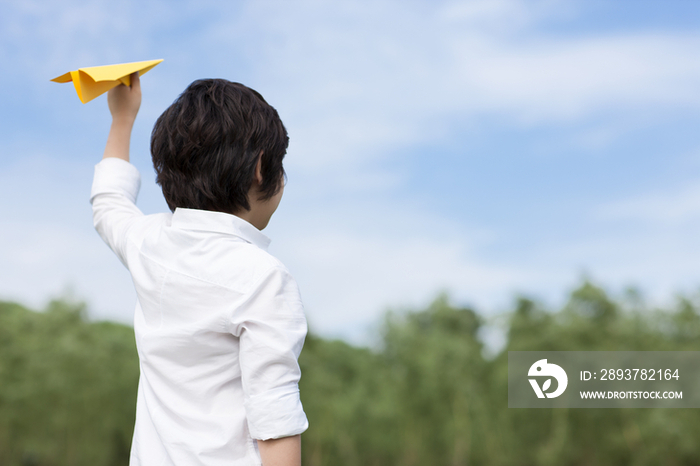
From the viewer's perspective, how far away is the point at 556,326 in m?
4.37

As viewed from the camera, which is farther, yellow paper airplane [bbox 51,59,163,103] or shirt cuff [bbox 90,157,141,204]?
shirt cuff [bbox 90,157,141,204]

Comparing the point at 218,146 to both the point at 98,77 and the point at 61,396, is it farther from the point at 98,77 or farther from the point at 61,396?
the point at 61,396

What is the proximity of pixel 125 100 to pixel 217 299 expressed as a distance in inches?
21.1

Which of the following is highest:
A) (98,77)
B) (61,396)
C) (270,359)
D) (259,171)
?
(98,77)

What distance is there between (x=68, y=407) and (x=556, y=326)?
12.8ft

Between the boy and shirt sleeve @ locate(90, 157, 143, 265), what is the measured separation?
0.08 metres

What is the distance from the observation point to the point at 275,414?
687 millimetres

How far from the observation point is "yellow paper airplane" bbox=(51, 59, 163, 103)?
0.90 metres

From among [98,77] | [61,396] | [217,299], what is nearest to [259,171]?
[217,299]

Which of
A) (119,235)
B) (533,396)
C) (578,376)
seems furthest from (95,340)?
(119,235)

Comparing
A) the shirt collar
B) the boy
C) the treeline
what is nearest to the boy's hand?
the boy

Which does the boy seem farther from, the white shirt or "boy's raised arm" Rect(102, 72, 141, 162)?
"boy's raised arm" Rect(102, 72, 141, 162)

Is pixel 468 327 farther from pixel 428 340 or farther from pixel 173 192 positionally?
pixel 173 192

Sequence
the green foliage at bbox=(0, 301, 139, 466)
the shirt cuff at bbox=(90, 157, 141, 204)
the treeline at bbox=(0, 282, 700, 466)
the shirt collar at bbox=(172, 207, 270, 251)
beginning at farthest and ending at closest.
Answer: the green foliage at bbox=(0, 301, 139, 466)
the treeline at bbox=(0, 282, 700, 466)
the shirt cuff at bbox=(90, 157, 141, 204)
the shirt collar at bbox=(172, 207, 270, 251)
